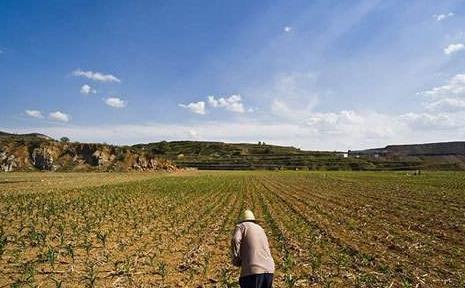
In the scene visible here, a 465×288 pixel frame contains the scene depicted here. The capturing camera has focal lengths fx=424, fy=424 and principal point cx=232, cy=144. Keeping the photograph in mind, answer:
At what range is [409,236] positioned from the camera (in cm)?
1662

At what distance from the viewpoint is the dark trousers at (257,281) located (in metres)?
6.66

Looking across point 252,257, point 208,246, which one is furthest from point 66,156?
point 252,257

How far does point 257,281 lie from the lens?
666 cm

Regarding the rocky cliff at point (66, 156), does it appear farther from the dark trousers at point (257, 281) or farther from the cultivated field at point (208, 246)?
the dark trousers at point (257, 281)

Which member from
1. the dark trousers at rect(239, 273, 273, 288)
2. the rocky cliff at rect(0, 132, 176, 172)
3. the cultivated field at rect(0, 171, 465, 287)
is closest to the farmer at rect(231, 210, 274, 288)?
the dark trousers at rect(239, 273, 273, 288)

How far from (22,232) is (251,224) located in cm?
1256

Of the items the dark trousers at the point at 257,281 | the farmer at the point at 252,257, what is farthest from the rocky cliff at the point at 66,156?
the dark trousers at the point at 257,281

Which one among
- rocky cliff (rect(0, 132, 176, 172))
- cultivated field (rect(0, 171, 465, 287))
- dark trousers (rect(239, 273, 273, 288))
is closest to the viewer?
dark trousers (rect(239, 273, 273, 288))

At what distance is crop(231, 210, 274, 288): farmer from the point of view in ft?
21.9

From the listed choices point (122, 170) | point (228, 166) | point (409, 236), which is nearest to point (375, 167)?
point (228, 166)

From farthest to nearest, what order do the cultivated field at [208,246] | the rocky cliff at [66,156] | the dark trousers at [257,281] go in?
the rocky cliff at [66,156], the cultivated field at [208,246], the dark trousers at [257,281]

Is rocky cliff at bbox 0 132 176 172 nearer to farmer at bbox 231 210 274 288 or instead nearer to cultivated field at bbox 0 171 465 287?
cultivated field at bbox 0 171 465 287

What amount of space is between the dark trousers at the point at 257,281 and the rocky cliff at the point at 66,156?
80.9 metres

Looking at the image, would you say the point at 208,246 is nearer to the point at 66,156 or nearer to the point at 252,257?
the point at 252,257
